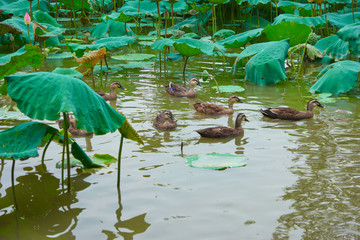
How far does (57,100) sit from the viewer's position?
4348 mm

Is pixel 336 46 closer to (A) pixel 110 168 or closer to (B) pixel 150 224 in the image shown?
(A) pixel 110 168

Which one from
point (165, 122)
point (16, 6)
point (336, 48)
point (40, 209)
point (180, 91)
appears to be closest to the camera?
point (40, 209)

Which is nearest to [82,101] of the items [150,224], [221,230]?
[150,224]

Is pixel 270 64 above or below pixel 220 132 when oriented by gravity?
above

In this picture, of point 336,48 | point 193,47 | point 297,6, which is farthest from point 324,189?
point 297,6

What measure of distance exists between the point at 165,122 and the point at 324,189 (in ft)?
9.67

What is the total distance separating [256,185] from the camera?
17.5ft

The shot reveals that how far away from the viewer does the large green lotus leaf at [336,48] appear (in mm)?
11341

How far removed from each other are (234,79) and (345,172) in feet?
19.2

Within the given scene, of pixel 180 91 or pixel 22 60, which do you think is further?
pixel 180 91

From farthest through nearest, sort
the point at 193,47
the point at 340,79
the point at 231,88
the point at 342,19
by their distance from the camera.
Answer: the point at 342,19, the point at 193,47, the point at 231,88, the point at 340,79

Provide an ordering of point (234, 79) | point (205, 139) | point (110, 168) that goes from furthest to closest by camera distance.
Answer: point (234, 79), point (205, 139), point (110, 168)

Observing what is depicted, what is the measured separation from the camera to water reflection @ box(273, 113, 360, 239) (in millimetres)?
4430

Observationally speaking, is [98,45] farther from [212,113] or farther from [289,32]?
[289,32]
